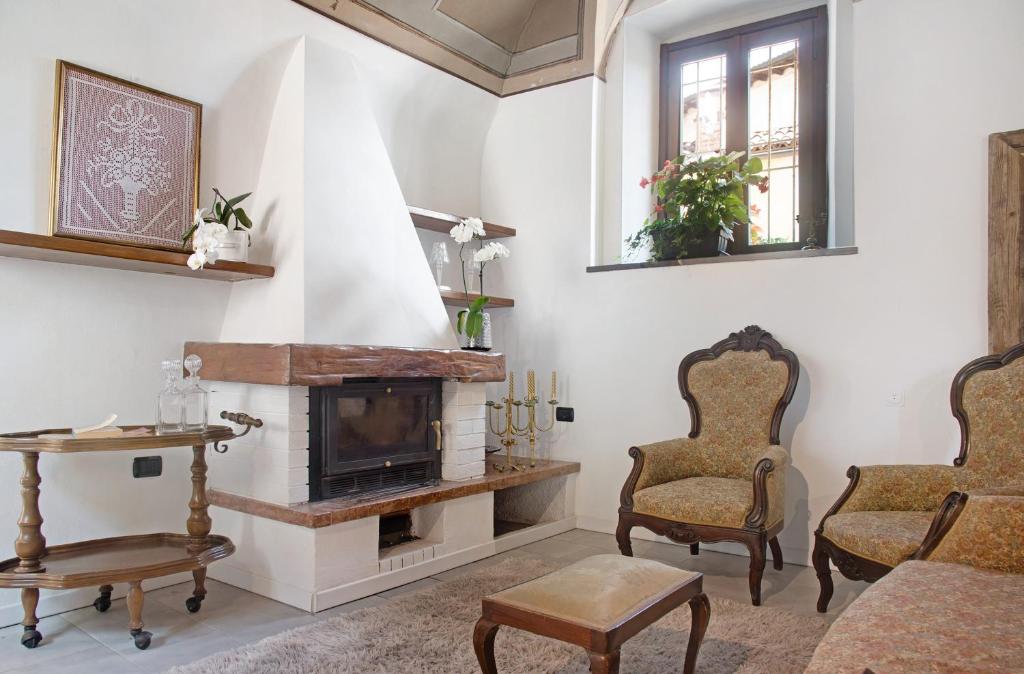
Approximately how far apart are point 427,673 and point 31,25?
293 centimetres

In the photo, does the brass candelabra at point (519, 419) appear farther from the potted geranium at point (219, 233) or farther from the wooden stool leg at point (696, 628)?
the wooden stool leg at point (696, 628)

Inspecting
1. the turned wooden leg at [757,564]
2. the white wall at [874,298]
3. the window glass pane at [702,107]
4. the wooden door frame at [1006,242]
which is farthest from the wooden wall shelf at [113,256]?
the wooden door frame at [1006,242]

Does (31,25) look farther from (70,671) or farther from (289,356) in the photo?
(70,671)

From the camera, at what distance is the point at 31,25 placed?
2920 mm

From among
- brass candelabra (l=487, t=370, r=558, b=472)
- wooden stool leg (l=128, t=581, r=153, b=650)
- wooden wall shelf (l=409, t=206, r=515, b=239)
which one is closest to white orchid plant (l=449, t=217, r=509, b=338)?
wooden wall shelf (l=409, t=206, r=515, b=239)

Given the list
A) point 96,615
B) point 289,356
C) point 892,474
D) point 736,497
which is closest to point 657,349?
point 736,497

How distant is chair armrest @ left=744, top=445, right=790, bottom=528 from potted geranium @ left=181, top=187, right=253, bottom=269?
2538 mm

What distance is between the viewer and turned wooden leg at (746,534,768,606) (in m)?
3.11

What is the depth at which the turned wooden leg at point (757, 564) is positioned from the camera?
3111 millimetres

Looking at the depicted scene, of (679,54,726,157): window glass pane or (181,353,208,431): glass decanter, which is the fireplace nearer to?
(181,353,208,431): glass decanter

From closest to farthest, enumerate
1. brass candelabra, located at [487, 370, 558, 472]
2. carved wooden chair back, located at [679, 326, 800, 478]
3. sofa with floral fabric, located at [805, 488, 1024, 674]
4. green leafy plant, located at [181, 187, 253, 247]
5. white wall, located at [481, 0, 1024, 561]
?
1. sofa with floral fabric, located at [805, 488, 1024, 674]
2. green leafy plant, located at [181, 187, 253, 247]
3. white wall, located at [481, 0, 1024, 561]
4. carved wooden chair back, located at [679, 326, 800, 478]
5. brass candelabra, located at [487, 370, 558, 472]

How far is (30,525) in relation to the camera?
2654 mm

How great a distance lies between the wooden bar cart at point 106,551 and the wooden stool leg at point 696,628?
6.11 feet

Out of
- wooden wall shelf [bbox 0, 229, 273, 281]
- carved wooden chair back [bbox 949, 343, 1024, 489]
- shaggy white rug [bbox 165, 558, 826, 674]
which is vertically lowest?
shaggy white rug [bbox 165, 558, 826, 674]
